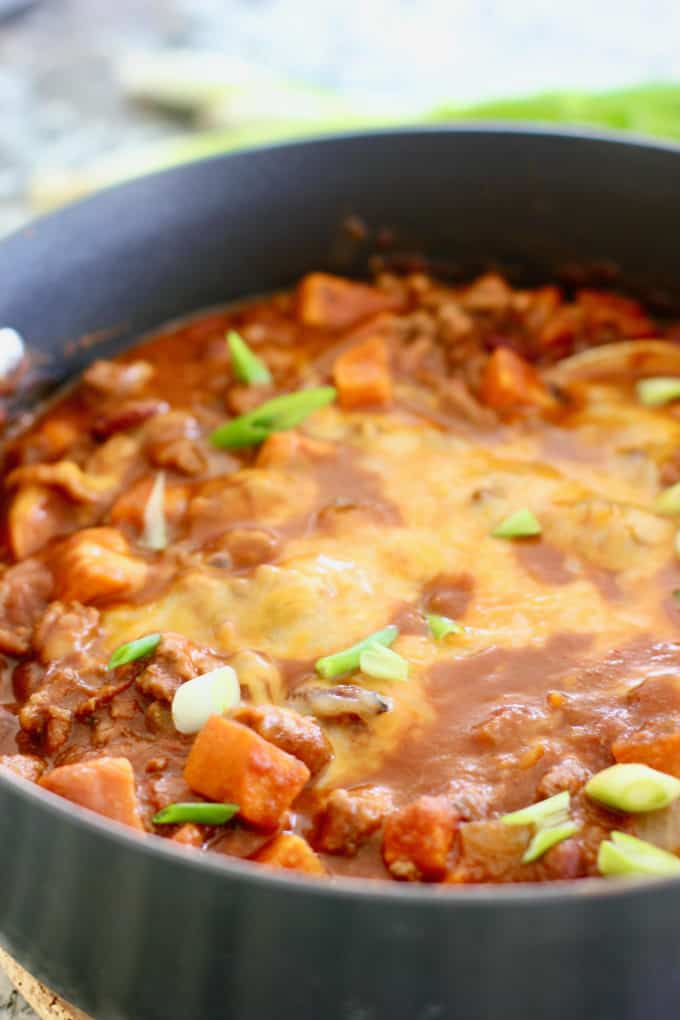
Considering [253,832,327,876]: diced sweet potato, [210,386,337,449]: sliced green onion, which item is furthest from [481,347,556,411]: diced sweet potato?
[253,832,327,876]: diced sweet potato

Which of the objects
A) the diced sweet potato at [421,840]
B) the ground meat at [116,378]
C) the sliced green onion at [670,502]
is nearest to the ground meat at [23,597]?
the ground meat at [116,378]

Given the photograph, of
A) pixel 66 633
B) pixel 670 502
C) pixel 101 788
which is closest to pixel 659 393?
pixel 670 502

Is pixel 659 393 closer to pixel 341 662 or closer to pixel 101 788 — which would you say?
pixel 341 662

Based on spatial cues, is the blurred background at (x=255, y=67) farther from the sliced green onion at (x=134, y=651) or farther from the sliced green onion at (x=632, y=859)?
the sliced green onion at (x=632, y=859)

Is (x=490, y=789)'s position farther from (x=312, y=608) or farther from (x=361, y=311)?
(x=361, y=311)

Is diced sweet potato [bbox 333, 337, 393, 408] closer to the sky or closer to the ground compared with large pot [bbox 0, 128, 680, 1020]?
closer to the sky

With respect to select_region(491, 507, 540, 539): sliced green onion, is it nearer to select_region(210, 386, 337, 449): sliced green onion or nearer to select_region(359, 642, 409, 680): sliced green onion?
select_region(359, 642, 409, 680): sliced green onion

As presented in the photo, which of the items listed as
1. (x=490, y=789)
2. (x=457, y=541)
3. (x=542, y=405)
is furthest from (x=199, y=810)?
(x=542, y=405)

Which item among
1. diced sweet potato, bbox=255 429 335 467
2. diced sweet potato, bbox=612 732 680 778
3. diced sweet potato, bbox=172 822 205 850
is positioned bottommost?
diced sweet potato, bbox=172 822 205 850
